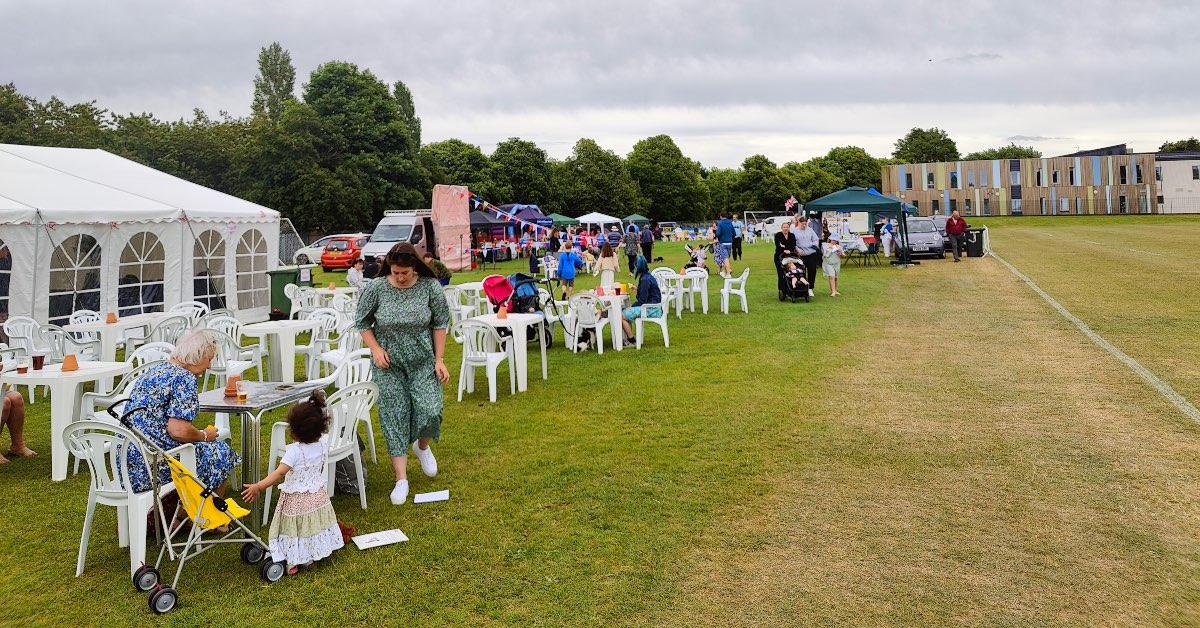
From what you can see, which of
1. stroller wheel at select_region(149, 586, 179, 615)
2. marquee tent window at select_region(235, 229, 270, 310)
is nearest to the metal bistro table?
stroller wheel at select_region(149, 586, 179, 615)

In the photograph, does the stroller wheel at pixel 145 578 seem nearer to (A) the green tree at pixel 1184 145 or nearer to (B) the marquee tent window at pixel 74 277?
(B) the marquee tent window at pixel 74 277

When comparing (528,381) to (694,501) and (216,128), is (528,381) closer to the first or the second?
(694,501)

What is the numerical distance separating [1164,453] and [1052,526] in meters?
1.90

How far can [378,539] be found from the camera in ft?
15.3

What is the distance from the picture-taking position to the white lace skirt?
422 cm

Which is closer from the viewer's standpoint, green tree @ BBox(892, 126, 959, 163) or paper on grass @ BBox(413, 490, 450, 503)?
paper on grass @ BBox(413, 490, 450, 503)

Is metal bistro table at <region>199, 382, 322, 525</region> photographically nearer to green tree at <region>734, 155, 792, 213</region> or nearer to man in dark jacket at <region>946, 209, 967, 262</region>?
man in dark jacket at <region>946, 209, 967, 262</region>

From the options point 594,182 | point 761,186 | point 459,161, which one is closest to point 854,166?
point 761,186

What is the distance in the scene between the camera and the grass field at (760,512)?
3.85 meters

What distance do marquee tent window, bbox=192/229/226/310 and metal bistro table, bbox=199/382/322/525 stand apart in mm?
10972

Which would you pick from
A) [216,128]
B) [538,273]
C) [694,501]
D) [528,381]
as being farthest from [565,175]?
[694,501]

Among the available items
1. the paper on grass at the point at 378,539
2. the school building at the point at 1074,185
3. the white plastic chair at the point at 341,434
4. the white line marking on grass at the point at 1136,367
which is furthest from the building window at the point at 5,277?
the school building at the point at 1074,185

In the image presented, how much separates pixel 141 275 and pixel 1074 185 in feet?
286

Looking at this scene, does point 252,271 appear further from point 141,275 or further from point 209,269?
point 141,275
